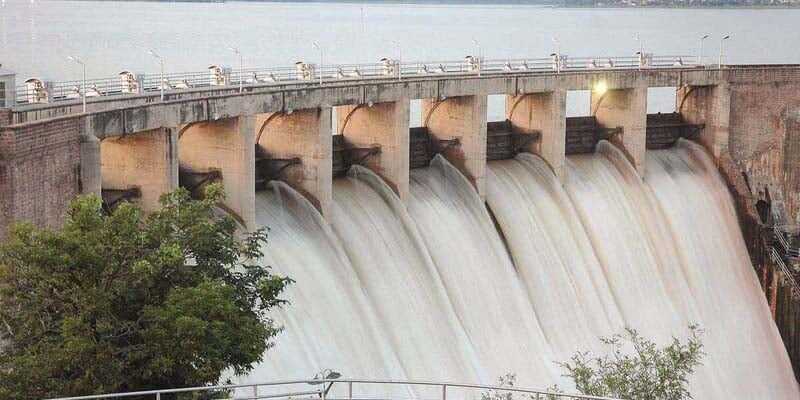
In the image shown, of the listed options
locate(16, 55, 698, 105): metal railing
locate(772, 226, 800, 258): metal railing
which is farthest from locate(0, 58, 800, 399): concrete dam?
locate(772, 226, 800, 258): metal railing

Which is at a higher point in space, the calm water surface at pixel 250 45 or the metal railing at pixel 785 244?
Result: the calm water surface at pixel 250 45

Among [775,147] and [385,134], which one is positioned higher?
[385,134]

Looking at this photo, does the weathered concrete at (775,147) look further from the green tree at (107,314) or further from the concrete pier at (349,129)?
the green tree at (107,314)

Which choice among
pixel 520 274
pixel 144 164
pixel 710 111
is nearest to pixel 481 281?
pixel 520 274

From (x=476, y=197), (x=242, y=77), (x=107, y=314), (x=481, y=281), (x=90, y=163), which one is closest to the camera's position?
(x=107, y=314)

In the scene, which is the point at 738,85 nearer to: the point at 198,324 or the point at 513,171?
the point at 513,171

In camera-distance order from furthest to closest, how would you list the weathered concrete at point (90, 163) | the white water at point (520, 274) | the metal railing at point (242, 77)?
the white water at point (520, 274) → the metal railing at point (242, 77) → the weathered concrete at point (90, 163)

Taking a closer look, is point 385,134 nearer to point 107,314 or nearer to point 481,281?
point 481,281

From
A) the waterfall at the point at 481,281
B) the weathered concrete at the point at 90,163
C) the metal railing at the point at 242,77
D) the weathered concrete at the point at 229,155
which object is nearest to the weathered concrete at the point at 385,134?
the waterfall at the point at 481,281
